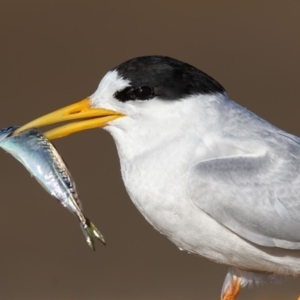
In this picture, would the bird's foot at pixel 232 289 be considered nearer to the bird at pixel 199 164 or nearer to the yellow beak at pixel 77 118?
the bird at pixel 199 164

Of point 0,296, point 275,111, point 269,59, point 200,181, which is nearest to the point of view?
point 200,181

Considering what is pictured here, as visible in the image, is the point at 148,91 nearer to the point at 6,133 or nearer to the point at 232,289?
the point at 6,133

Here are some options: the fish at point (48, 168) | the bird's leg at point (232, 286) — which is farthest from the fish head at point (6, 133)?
the bird's leg at point (232, 286)

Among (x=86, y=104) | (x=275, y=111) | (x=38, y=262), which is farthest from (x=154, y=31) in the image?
(x=86, y=104)

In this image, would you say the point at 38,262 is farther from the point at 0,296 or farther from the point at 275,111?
the point at 275,111

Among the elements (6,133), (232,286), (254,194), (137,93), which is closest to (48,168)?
(6,133)

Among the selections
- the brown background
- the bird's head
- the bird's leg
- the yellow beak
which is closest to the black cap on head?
the bird's head
